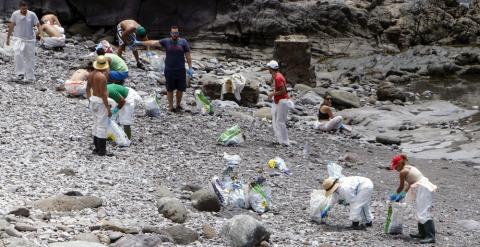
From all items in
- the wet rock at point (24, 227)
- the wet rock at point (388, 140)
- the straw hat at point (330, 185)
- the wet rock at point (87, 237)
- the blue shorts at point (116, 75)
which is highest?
the blue shorts at point (116, 75)

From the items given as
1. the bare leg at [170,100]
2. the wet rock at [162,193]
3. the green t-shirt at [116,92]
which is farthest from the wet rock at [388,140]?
the wet rock at [162,193]

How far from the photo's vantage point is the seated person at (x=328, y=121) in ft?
59.7

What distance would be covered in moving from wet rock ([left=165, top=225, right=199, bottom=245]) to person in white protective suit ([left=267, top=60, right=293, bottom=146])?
245 inches

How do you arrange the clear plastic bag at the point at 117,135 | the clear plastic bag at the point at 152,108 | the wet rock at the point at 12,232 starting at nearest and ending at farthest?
the wet rock at the point at 12,232 < the clear plastic bag at the point at 117,135 < the clear plastic bag at the point at 152,108

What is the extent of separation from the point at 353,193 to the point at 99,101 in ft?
13.5

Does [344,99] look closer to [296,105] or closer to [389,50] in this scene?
[296,105]

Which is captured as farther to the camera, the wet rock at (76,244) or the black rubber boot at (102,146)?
the black rubber boot at (102,146)

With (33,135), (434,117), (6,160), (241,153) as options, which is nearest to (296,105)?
(434,117)

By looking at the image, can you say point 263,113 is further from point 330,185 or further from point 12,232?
point 12,232

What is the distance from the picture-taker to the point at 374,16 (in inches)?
1243

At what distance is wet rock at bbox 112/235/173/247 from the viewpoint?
7.78 m

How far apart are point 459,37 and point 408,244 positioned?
22.6 meters

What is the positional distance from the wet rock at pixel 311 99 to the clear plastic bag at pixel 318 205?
11.5 meters

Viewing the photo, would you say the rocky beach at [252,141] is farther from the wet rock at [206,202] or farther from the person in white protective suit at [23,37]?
the person in white protective suit at [23,37]
